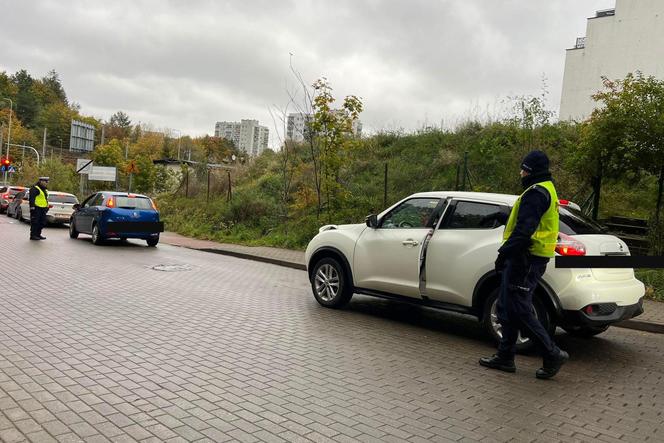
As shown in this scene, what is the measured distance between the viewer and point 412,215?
7195 millimetres

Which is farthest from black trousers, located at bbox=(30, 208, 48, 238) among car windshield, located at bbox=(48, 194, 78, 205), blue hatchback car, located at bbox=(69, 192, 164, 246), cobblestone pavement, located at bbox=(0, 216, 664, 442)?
cobblestone pavement, located at bbox=(0, 216, 664, 442)

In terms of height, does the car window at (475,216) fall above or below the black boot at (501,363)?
above

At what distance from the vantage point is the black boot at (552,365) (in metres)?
5.06

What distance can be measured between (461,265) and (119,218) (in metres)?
11.9

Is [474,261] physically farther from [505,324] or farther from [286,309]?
[286,309]

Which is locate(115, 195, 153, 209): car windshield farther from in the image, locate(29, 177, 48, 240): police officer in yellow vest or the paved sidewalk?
the paved sidewalk

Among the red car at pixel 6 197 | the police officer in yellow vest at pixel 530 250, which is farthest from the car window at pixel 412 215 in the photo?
the red car at pixel 6 197

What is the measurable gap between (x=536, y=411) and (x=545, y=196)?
1.91 metres

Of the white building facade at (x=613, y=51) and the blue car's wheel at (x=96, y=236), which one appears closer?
the blue car's wheel at (x=96, y=236)

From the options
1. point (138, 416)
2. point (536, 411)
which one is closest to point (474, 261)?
point (536, 411)

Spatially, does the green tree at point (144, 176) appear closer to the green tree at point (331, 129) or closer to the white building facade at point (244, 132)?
the white building facade at point (244, 132)

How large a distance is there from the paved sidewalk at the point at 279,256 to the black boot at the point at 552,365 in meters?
3.47

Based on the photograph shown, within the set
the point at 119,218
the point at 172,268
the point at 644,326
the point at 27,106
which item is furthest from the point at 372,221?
the point at 27,106

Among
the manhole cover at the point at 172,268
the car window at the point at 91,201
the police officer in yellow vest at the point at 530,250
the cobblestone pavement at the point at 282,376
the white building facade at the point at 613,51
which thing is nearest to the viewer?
the cobblestone pavement at the point at 282,376
